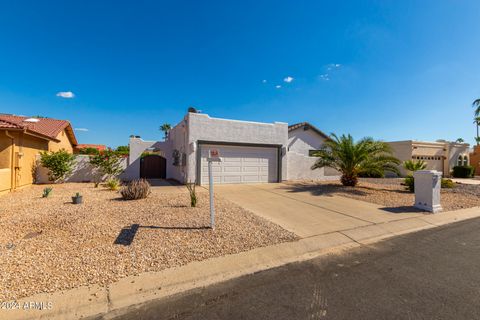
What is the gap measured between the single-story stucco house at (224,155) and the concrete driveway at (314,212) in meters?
3.86

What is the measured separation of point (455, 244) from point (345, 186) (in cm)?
804

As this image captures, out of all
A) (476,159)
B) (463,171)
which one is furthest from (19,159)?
(476,159)

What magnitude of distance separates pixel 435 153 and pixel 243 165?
80.5ft

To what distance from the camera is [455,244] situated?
4727 millimetres

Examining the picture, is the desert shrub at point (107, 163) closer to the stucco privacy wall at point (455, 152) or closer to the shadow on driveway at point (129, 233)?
the shadow on driveway at point (129, 233)

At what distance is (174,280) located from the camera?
10.3 ft

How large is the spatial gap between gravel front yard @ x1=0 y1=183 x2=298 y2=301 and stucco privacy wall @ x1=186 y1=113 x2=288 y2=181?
5590 mm

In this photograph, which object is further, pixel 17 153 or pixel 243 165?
pixel 243 165

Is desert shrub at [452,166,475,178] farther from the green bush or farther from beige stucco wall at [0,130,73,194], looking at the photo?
beige stucco wall at [0,130,73,194]

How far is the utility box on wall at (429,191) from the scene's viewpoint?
741 cm

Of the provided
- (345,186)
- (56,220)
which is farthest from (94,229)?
(345,186)

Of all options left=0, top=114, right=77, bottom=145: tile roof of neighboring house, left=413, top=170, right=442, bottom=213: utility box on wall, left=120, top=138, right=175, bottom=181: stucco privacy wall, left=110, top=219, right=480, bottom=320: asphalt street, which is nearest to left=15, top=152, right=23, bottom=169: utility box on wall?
left=0, top=114, right=77, bottom=145: tile roof of neighboring house

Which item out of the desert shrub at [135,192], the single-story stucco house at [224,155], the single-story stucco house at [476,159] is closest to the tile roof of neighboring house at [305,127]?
the single-story stucco house at [224,155]

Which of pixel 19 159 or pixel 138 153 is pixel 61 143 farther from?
pixel 19 159
